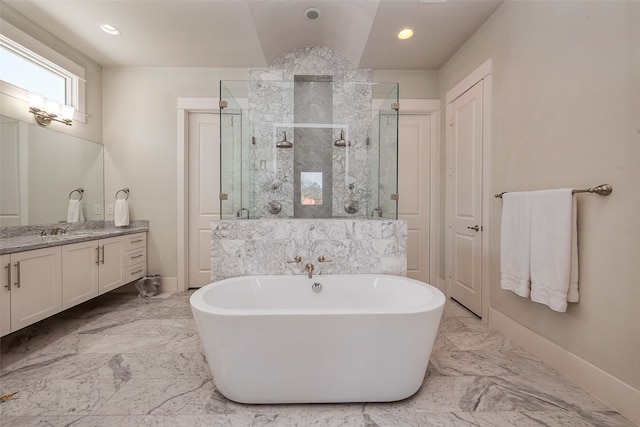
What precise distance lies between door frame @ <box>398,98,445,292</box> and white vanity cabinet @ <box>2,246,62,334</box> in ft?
11.1

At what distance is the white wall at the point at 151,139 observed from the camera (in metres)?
2.97

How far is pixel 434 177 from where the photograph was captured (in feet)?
10.00

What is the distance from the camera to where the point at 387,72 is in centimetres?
299

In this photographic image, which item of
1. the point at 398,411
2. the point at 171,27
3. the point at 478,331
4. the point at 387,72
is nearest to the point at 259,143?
the point at 171,27

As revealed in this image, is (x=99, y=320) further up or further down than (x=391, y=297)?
further down

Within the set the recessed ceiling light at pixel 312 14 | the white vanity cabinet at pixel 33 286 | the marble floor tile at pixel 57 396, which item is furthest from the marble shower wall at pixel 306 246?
the recessed ceiling light at pixel 312 14

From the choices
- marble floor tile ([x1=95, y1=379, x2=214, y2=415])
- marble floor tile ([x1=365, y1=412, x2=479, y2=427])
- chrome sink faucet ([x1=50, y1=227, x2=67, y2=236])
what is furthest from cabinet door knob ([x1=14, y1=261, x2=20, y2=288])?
marble floor tile ([x1=365, y1=412, x2=479, y2=427])

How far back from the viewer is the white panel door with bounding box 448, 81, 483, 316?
2318 millimetres

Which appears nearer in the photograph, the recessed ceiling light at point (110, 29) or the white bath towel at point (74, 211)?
the recessed ceiling light at point (110, 29)

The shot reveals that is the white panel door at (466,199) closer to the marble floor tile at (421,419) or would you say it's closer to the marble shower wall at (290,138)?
the marble shower wall at (290,138)

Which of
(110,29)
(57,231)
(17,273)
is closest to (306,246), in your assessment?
(17,273)

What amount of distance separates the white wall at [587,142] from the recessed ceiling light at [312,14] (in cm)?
146

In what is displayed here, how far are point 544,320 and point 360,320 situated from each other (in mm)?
1338

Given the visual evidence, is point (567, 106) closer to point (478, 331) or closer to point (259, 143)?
point (478, 331)
